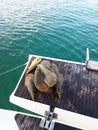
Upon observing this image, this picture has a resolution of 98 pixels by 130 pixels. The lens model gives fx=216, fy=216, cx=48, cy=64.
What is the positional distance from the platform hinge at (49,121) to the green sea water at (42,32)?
290 cm

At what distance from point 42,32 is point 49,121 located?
1335 centimetres

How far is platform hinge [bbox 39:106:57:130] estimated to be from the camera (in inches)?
443

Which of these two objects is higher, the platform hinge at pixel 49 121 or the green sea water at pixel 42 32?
the platform hinge at pixel 49 121

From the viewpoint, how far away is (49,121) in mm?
11453

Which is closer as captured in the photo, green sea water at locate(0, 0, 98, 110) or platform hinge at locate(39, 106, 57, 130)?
platform hinge at locate(39, 106, 57, 130)

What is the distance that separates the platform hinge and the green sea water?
290 centimetres

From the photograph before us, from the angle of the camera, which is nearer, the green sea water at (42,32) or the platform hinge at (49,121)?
the platform hinge at (49,121)

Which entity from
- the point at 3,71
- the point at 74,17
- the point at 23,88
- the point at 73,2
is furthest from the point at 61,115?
the point at 73,2

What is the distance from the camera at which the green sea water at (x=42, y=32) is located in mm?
18281

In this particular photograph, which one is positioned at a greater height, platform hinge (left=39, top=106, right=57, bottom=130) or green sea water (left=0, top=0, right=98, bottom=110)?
platform hinge (left=39, top=106, right=57, bottom=130)

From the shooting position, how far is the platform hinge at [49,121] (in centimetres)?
1126

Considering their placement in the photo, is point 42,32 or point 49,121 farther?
point 42,32

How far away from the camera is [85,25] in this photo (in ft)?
84.0

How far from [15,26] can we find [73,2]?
12754 millimetres
